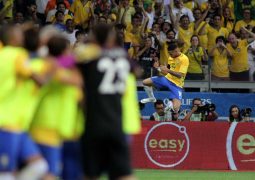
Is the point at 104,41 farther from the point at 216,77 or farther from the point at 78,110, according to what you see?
the point at 216,77

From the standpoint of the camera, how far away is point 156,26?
85.4ft

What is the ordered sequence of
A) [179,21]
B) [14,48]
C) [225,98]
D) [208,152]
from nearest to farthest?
[14,48]
[208,152]
[225,98]
[179,21]

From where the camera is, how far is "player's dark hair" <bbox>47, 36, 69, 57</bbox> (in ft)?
39.0

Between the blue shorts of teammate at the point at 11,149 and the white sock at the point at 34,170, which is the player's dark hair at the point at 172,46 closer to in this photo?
the white sock at the point at 34,170

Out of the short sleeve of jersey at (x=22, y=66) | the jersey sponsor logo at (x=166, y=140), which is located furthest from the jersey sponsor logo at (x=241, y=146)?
the short sleeve of jersey at (x=22, y=66)

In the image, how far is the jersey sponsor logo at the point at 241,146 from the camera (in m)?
22.6

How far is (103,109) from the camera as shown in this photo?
11578 millimetres

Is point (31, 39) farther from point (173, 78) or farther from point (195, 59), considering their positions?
point (195, 59)

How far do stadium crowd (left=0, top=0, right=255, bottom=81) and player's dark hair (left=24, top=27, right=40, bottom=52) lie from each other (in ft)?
41.7

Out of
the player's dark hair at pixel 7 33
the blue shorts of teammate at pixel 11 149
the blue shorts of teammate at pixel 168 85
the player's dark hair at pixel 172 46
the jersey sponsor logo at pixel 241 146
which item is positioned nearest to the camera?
the blue shorts of teammate at pixel 11 149

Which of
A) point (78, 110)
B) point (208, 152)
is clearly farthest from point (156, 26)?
point (78, 110)

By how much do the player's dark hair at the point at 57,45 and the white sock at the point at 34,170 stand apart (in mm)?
1303

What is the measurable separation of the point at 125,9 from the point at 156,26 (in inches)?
41.0

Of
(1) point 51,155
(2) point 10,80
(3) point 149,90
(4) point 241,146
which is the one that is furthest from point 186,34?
(2) point 10,80
